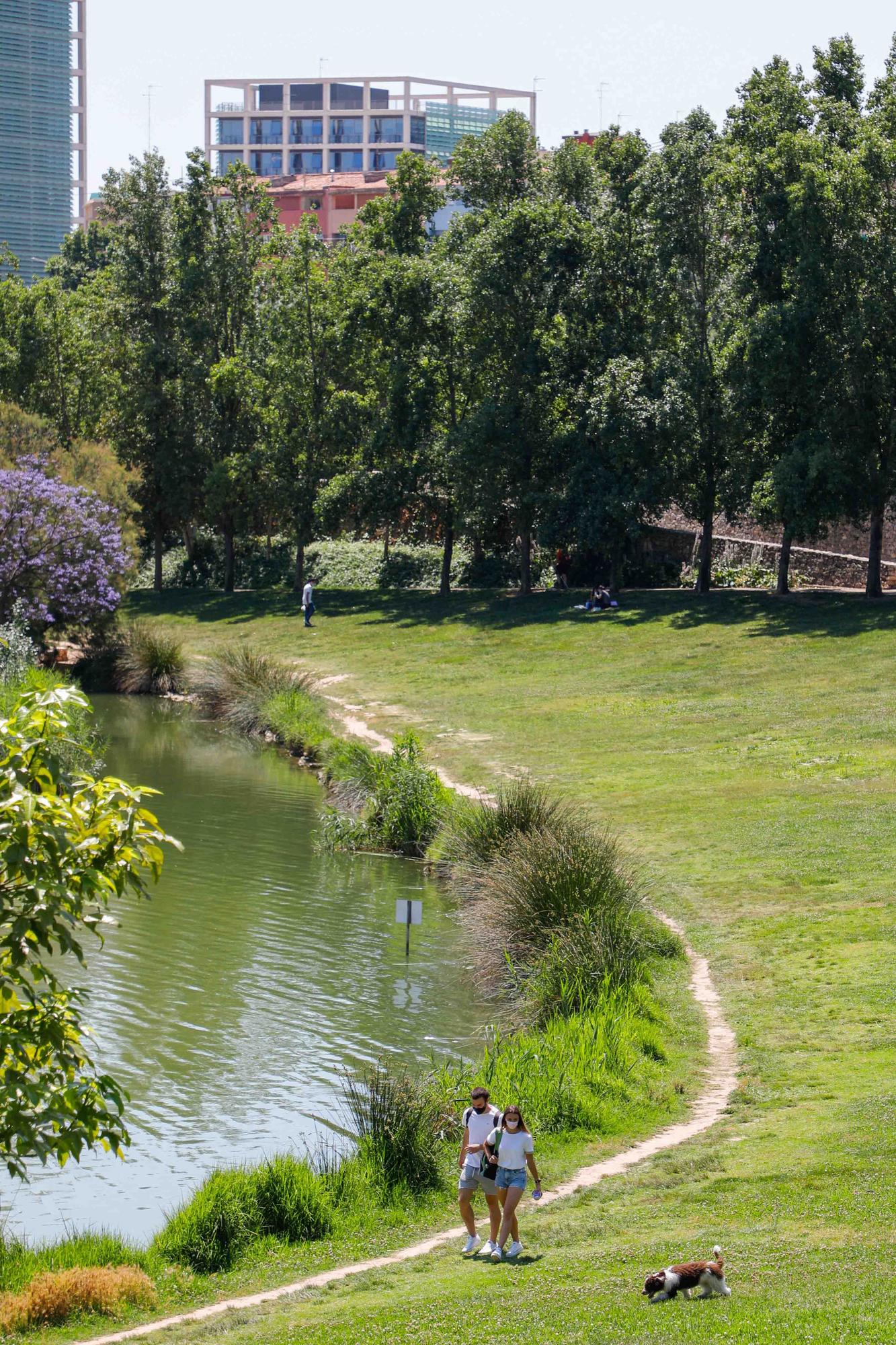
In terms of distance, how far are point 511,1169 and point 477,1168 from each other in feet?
1.63

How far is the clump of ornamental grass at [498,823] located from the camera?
70.8 ft

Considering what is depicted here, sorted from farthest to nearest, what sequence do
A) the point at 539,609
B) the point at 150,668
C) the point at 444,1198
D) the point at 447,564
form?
the point at 447,564, the point at 539,609, the point at 150,668, the point at 444,1198

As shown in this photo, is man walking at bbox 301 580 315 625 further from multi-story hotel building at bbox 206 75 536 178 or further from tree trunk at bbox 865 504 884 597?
multi-story hotel building at bbox 206 75 536 178

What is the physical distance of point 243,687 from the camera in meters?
38.4

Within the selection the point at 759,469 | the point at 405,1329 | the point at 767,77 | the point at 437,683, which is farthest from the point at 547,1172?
the point at 767,77

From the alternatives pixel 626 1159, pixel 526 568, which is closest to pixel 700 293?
pixel 526 568

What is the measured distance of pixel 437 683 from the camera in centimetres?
4147

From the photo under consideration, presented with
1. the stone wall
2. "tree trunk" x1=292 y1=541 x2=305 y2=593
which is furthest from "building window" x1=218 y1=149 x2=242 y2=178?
the stone wall

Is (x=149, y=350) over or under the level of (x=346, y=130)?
under

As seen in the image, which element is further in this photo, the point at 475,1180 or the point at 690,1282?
the point at 475,1180

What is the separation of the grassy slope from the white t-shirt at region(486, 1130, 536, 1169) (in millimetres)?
644

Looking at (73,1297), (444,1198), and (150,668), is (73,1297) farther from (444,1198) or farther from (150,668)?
(150,668)

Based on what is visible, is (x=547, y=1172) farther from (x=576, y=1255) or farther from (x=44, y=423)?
(x=44, y=423)

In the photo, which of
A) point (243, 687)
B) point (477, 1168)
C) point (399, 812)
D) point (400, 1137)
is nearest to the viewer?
point (477, 1168)
